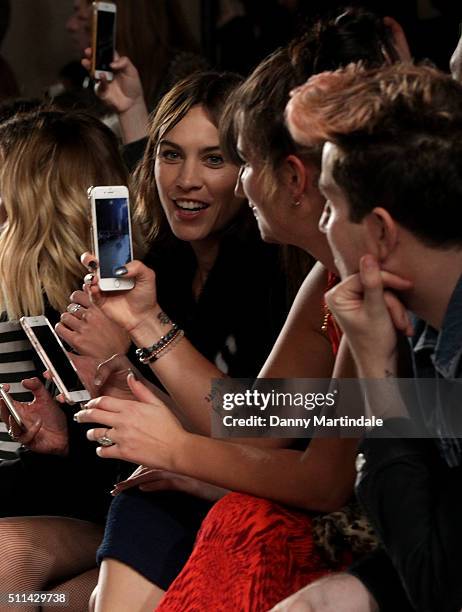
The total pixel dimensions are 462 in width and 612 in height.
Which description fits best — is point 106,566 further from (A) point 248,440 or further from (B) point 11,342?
(B) point 11,342

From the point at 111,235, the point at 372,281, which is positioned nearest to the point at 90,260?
the point at 111,235

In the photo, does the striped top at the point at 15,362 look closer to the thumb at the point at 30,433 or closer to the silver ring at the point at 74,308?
the thumb at the point at 30,433

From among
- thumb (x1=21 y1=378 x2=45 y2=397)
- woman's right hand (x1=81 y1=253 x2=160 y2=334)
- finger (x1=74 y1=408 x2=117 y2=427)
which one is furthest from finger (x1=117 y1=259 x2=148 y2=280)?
thumb (x1=21 y1=378 x2=45 y2=397)

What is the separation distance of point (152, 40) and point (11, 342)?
1.37 metres

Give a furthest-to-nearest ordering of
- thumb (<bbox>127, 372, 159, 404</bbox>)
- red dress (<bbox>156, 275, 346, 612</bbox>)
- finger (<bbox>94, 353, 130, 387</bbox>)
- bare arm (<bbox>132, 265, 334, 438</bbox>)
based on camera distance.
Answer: finger (<bbox>94, 353, 130, 387</bbox>)
bare arm (<bbox>132, 265, 334, 438</bbox>)
thumb (<bbox>127, 372, 159, 404</bbox>)
red dress (<bbox>156, 275, 346, 612</bbox>)

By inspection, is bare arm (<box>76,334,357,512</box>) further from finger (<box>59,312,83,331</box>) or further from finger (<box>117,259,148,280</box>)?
finger (<box>59,312,83,331</box>)

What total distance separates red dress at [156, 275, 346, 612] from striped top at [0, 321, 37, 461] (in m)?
0.74

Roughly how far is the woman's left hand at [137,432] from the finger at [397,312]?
0.42 metres

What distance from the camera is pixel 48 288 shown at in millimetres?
2266

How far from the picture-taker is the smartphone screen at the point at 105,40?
117 inches

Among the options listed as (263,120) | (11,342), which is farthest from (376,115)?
(11,342)

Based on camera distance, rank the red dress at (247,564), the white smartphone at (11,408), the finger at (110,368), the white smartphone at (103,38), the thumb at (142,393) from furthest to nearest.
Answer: the white smartphone at (103,38), the white smartphone at (11,408), the finger at (110,368), the thumb at (142,393), the red dress at (247,564)

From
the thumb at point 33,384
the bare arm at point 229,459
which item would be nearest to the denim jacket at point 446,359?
the bare arm at point 229,459

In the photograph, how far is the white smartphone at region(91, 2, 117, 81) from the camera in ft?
9.78
